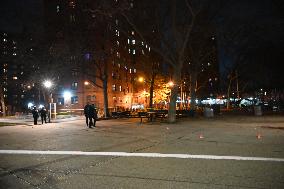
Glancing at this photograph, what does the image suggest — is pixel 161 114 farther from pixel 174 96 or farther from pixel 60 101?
pixel 60 101

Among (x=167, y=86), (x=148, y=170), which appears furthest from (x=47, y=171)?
(x=167, y=86)

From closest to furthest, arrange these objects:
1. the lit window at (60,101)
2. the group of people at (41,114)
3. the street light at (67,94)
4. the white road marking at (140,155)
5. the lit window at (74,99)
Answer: the white road marking at (140,155), the group of people at (41,114), the street light at (67,94), the lit window at (74,99), the lit window at (60,101)

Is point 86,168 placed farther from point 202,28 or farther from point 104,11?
point 202,28

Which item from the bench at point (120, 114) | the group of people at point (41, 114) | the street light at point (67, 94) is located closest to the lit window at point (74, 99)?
the street light at point (67, 94)

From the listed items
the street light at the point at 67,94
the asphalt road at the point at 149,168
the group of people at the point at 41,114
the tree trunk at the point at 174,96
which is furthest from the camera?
the street light at the point at 67,94

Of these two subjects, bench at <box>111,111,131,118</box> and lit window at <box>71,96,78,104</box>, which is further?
lit window at <box>71,96,78,104</box>

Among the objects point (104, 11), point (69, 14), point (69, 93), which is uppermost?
point (69, 14)

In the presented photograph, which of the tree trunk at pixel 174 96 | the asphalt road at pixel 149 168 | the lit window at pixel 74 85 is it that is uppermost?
the lit window at pixel 74 85

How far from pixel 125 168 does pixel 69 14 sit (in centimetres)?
3079

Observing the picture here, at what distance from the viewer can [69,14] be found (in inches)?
1455

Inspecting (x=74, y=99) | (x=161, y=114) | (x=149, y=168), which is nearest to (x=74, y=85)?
(x=74, y=99)

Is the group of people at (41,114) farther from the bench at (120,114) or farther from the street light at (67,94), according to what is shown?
the street light at (67,94)

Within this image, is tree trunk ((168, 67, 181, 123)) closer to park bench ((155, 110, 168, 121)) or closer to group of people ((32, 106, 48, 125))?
park bench ((155, 110, 168, 121))

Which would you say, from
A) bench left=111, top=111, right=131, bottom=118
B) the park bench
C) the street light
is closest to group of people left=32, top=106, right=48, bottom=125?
bench left=111, top=111, right=131, bottom=118
